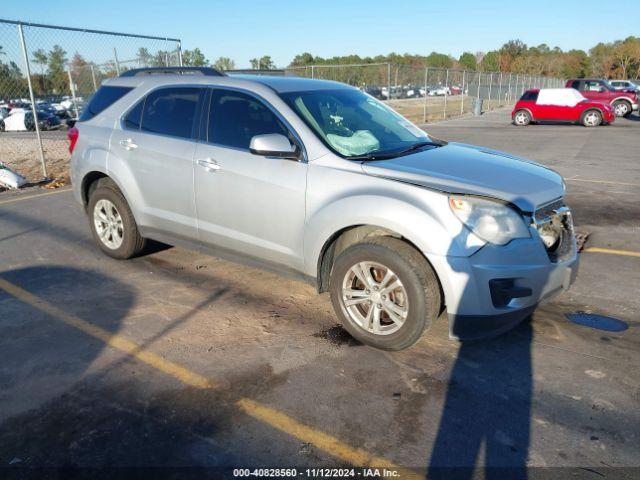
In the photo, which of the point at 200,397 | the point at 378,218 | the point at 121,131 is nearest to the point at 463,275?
the point at 378,218

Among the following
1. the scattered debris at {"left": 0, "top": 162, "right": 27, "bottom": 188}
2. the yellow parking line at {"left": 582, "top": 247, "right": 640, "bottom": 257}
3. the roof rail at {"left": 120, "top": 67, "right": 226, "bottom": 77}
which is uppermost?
the roof rail at {"left": 120, "top": 67, "right": 226, "bottom": 77}

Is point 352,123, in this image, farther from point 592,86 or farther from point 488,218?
point 592,86

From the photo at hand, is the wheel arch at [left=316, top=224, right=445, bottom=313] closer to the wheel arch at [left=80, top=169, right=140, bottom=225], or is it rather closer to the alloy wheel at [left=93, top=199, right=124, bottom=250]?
the wheel arch at [left=80, top=169, right=140, bottom=225]

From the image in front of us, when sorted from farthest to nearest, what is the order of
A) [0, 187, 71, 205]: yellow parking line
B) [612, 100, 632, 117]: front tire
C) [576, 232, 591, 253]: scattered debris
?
[612, 100, 632, 117]: front tire
[0, 187, 71, 205]: yellow parking line
[576, 232, 591, 253]: scattered debris

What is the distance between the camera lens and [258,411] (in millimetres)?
2912

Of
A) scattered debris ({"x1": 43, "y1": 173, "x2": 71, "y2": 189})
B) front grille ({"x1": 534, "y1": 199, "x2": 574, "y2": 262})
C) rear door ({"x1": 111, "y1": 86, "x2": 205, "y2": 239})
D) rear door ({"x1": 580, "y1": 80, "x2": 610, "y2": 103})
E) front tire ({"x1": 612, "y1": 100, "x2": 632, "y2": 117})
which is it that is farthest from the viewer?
front tire ({"x1": 612, "y1": 100, "x2": 632, "y2": 117})

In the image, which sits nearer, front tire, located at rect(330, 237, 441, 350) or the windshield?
front tire, located at rect(330, 237, 441, 350)

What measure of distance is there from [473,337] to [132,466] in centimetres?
212

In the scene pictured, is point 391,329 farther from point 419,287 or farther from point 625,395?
point 625,395

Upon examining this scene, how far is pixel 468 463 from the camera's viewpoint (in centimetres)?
251

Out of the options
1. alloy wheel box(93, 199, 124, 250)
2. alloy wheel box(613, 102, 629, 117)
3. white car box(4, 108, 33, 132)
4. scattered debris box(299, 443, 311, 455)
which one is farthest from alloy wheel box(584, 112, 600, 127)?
white car box(4, 108, 33, 132)

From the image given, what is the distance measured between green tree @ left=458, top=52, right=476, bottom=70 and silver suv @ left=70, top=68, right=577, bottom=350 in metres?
123

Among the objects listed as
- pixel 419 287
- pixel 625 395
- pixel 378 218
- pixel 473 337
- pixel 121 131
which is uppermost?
pixel 121 131

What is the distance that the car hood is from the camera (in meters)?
3.29
